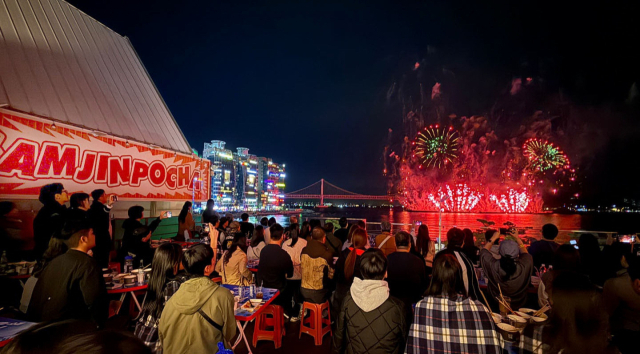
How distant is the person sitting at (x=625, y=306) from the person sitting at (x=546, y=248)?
1.71 metres

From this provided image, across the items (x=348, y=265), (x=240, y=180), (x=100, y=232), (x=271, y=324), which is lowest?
(x=271, y=324)

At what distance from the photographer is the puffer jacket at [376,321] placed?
2521 millimetres

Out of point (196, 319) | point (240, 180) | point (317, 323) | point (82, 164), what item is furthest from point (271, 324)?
point (240, 180)

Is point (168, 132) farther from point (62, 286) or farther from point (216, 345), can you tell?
point (216, 345)

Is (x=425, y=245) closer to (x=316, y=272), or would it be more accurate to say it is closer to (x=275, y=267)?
(x=316, y=272)

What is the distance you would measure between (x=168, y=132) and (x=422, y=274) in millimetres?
8895

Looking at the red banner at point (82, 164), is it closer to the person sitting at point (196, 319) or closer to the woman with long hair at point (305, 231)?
the woman with long hair at point (305, 231)

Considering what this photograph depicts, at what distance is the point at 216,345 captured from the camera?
245 centimetres

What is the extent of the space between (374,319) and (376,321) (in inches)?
0.8

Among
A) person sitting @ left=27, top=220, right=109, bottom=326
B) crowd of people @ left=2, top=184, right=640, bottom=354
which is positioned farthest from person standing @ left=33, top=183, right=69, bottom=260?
person sitting @ left=27, top=220, right=109, bottom=326

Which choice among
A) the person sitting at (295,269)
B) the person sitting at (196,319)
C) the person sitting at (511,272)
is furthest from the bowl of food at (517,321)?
the person sitting at (295,269)

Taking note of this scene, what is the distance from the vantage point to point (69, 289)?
2.66m

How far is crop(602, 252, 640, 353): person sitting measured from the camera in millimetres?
Answer: 3266

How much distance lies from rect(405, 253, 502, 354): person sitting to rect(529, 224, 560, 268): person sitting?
12.3 ft
